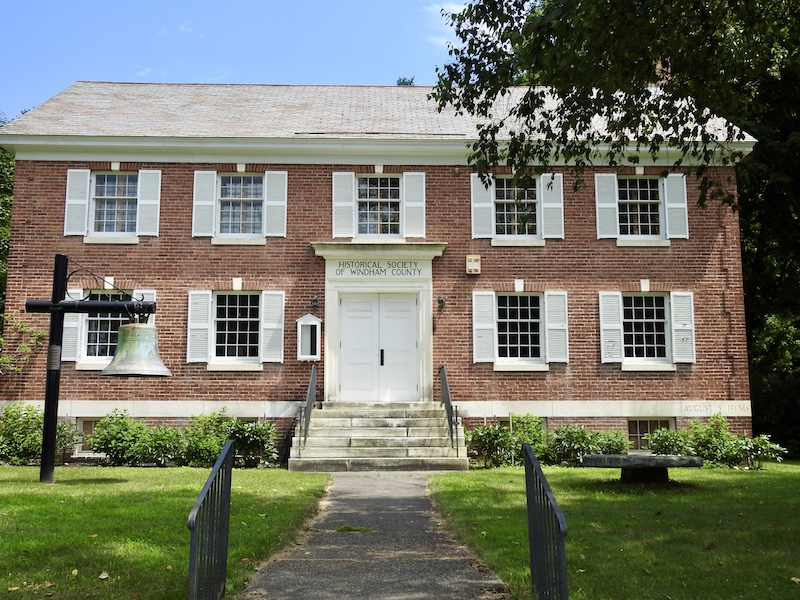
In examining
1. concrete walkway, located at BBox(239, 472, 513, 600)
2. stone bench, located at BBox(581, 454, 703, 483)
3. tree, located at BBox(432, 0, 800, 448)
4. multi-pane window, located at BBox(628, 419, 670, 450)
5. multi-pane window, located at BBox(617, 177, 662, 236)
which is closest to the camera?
concrete walkway, located at BBox(239, 472, 513, 600)

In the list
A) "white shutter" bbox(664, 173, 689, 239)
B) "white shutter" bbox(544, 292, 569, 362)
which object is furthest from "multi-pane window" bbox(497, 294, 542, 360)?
"white shutter" bbox(664, 173, 689, 239)

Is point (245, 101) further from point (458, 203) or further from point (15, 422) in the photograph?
point (15, 422)

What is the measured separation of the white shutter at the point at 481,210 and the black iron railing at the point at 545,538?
12259 millimetres

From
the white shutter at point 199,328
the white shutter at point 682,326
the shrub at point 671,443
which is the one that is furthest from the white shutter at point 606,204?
the white shutter at point 199,328

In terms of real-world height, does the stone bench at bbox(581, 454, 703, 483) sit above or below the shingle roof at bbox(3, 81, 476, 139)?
below

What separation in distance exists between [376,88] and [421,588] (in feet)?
58.7

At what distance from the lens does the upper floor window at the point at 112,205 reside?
1734 cm

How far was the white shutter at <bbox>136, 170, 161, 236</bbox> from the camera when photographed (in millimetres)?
17406

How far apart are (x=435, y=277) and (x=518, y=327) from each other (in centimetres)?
206

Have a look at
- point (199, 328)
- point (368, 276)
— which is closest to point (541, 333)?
point (368, 276)

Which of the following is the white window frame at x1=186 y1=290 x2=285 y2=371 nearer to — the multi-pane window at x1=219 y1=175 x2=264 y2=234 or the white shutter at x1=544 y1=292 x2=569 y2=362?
the multi-pane window at x1=219 y1=175 x2=264 y2=234

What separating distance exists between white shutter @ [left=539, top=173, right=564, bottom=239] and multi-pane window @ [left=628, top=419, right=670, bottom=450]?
425 centimetres

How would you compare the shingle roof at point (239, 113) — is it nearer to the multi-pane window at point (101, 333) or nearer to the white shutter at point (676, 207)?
the multi-pane window at point (101, 333)

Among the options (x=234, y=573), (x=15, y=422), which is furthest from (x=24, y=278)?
(x=234, y=573)
